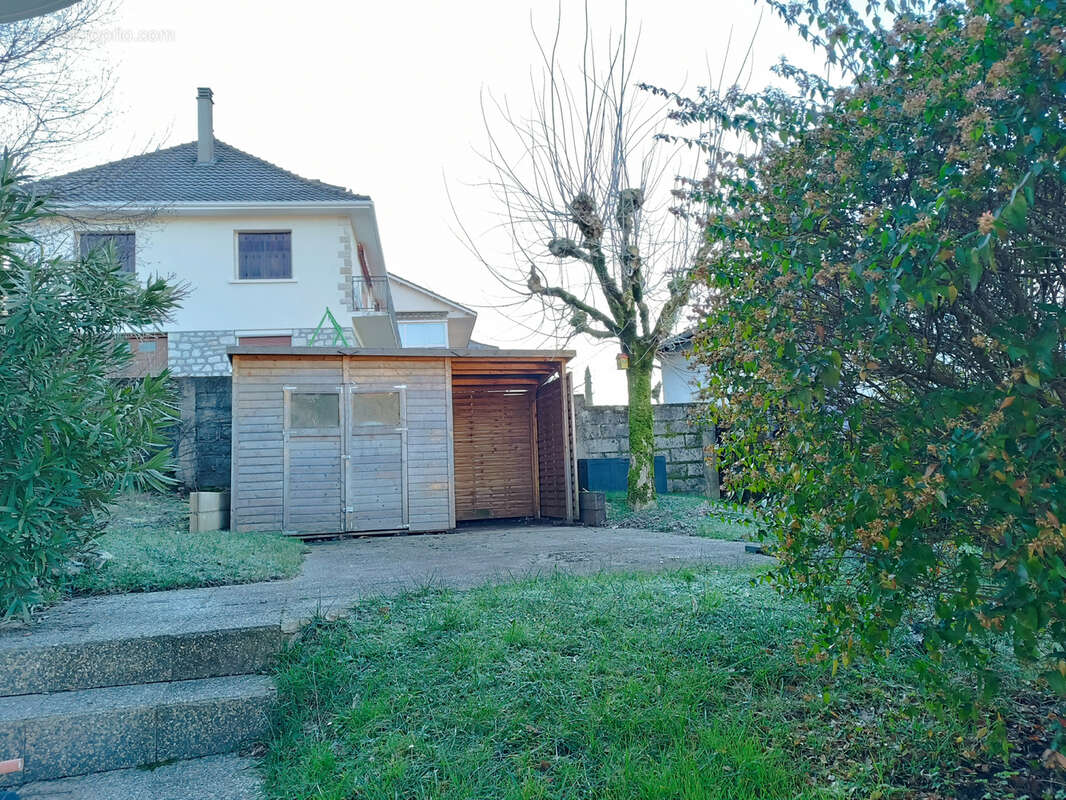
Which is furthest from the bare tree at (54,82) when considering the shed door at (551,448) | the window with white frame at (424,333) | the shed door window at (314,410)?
the window with white frame at (424,333)

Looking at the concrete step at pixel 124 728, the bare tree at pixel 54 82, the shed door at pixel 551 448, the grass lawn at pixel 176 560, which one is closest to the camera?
the concrete step at pixel 124 728

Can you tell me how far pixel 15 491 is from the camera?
12.0 ft

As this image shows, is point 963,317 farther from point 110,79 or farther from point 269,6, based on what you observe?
point 110,79

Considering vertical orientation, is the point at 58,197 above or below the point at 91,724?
above

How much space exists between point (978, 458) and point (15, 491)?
4.11 m

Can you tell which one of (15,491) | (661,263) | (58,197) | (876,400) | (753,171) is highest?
(661,263)

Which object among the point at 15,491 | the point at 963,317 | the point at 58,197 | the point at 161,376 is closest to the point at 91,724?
the point at 15,491

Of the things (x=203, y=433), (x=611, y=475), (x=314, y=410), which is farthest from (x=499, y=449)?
(x=203, y=433)

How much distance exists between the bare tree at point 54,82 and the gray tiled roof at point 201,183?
7.47m

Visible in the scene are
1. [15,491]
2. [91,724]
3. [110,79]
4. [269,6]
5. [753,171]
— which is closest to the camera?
[753,171]

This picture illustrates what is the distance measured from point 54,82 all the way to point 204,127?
1114 centimetres

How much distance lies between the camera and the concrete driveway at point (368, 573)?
12.4ft

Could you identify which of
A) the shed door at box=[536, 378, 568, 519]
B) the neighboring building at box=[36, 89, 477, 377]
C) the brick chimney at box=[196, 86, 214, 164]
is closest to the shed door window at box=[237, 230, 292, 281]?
the neighboring building at box=[36, 89, 477, 377]

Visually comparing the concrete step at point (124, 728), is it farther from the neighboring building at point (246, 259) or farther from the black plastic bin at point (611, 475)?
the neighboring building at point (246, 259)
